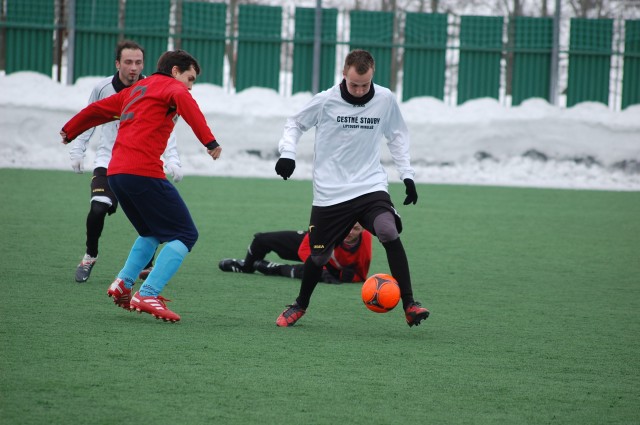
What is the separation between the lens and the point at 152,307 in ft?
20.6

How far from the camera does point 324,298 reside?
→ 7859 millimetres

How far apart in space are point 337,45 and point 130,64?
14.6m

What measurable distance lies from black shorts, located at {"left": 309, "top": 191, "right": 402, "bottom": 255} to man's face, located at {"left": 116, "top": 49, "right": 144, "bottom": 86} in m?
2.30

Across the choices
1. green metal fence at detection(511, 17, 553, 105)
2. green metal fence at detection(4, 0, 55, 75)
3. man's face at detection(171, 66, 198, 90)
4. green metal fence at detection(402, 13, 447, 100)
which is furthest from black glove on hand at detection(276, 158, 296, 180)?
green metal fence at detection(511, 17, 553, 105)

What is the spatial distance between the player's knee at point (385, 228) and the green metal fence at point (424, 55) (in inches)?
630

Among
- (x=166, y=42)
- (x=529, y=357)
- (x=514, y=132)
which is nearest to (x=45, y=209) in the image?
(x=529, y=357)

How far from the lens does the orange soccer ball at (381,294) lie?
662 cm

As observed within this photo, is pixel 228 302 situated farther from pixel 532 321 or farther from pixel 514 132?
pixel 514 132

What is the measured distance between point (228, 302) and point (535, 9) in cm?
2022

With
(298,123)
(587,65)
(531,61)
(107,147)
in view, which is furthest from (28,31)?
(298,123)

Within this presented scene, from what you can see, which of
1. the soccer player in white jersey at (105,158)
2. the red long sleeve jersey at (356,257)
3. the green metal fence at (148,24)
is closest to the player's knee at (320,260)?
the soccer player in white jersey at (105,158)

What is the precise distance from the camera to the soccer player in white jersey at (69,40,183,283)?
7.96 m

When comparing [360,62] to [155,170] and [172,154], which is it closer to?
[155,170]

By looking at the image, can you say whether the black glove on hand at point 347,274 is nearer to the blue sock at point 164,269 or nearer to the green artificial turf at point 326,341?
the green artificial turf at point 326,341
